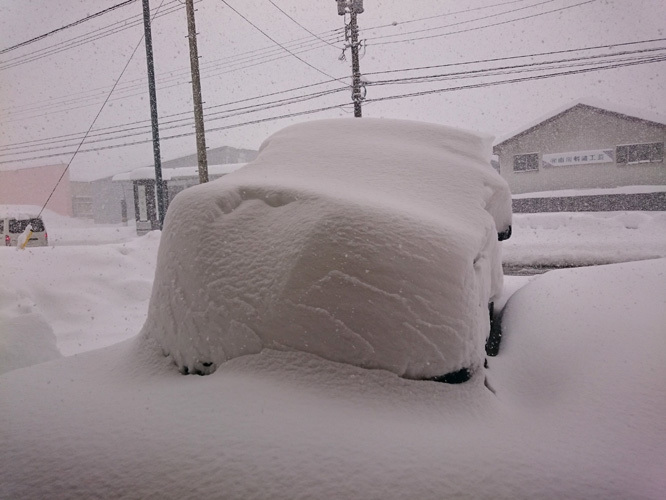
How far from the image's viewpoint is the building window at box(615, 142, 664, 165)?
18.3 metres

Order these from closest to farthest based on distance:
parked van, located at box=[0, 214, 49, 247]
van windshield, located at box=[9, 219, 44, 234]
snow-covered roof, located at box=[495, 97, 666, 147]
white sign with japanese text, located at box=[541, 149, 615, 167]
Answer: parked van, located at box=[0, 214, 49, 247]
van windshield, located at box=[9, 219, 44, 234]
snow-covered roof, located at box=[495, 97, 666, 147]
white sign with japanese text, located at box=[541, 149, 615, 167]

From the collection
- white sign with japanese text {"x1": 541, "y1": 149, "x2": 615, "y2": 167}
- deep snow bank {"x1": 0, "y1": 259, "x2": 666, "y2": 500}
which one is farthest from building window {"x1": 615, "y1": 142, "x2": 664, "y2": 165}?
deep snow bank {"x1": 0, "y1": 259, "x2": 666, "y2": 500}

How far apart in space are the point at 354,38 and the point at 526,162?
1173 centimetres

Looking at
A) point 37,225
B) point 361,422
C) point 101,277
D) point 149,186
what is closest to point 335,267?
point 361,422

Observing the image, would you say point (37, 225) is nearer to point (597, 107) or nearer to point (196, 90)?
point (196, 90)

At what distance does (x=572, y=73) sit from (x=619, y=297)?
1360 centimetres

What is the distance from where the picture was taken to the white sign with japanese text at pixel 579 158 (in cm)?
1917

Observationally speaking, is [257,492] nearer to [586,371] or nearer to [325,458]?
[325,458]

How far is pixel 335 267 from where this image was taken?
1693mm

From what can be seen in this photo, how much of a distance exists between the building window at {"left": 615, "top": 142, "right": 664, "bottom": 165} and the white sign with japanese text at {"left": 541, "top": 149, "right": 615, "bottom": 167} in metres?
→ 0.37

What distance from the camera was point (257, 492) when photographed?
119 centimetres

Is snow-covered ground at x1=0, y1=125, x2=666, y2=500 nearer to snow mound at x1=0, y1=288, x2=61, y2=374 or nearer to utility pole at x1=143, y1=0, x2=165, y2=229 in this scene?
snow mound at x1=0, y1=288, x2=61, y2=374

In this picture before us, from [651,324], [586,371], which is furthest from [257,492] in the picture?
[651,324]

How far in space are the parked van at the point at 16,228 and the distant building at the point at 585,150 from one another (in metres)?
19.2
